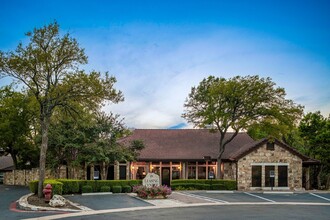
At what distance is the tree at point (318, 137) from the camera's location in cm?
3381

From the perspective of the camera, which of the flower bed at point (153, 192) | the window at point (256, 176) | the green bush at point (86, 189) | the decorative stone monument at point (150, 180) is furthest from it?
the window at point (256, 176)

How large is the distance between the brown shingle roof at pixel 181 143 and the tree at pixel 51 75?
12.3m

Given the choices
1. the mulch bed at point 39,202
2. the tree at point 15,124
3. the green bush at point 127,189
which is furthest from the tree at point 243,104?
the tree at point 15,124

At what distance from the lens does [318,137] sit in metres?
33.8

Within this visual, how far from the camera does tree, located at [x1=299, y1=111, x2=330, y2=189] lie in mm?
33812

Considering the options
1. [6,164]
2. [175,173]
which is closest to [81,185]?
[175,173]

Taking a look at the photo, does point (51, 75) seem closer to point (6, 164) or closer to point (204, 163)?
point (204, 163)

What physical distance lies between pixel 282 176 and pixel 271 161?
5.19 ft

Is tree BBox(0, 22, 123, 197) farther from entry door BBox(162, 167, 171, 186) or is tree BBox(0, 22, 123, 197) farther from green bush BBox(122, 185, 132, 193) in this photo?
entry door BBox(162, 167, 171, 186)

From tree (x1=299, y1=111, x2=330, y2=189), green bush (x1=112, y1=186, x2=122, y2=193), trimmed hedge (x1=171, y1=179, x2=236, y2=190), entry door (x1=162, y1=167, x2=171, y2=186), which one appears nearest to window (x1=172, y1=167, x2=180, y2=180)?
entry door (x1=162, y1=167, x2=171, y2=186)

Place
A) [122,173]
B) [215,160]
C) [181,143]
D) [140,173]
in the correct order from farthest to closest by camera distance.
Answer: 1. [181,143]
2. [140,173]
3. [122,173]
4. [215,160]

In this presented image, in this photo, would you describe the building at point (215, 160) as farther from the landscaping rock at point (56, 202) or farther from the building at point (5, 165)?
the building at point (5, 165)

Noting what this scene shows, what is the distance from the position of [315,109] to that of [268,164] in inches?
336

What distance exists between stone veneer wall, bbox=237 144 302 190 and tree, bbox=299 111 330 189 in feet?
10.4
